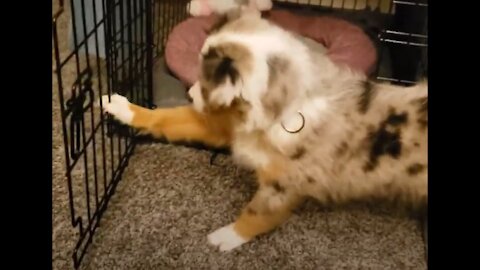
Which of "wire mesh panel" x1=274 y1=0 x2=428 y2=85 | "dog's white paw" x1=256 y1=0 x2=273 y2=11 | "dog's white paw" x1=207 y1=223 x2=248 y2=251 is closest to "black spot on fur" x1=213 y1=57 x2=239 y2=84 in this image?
"dog's white paw" x1=207 y1=223 x2=248 y2=251

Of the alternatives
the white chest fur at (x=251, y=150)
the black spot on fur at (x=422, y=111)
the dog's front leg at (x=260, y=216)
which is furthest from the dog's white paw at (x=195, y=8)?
the black spot on fur at (x=422, y=111)

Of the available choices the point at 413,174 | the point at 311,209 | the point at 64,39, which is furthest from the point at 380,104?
the point at 64,39

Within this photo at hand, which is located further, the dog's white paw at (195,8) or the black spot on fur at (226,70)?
the dog's white paw at (195,8)

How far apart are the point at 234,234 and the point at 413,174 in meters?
0.52

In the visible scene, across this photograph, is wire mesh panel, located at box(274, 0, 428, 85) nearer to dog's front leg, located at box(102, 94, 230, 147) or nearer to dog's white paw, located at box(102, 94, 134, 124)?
dog's front leg, located at box(102, 94, 230, 147)

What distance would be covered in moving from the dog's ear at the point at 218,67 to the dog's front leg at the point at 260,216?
1.11 ft

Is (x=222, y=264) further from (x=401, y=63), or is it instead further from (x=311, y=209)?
(x=401, y=63)

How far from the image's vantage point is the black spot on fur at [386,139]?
1528mm

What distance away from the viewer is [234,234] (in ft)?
5.44

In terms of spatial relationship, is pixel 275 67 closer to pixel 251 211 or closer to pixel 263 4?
pixel 251 211

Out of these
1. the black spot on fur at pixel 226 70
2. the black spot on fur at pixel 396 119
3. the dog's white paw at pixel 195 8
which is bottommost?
the black spot on fur at pixel 396 119

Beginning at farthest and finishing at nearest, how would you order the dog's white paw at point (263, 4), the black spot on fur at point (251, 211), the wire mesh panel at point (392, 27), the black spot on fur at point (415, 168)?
the dog's white paw at point (263, 4), the wire mesh panel at point (392, 27), the black spot on fur at point (251, 211), the black spot on fur at point (415, 168)

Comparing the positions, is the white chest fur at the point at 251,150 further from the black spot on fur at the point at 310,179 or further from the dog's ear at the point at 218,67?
the dog's ear at the point at 218,67

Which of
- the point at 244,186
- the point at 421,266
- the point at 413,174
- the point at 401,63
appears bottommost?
the point at 421,266
